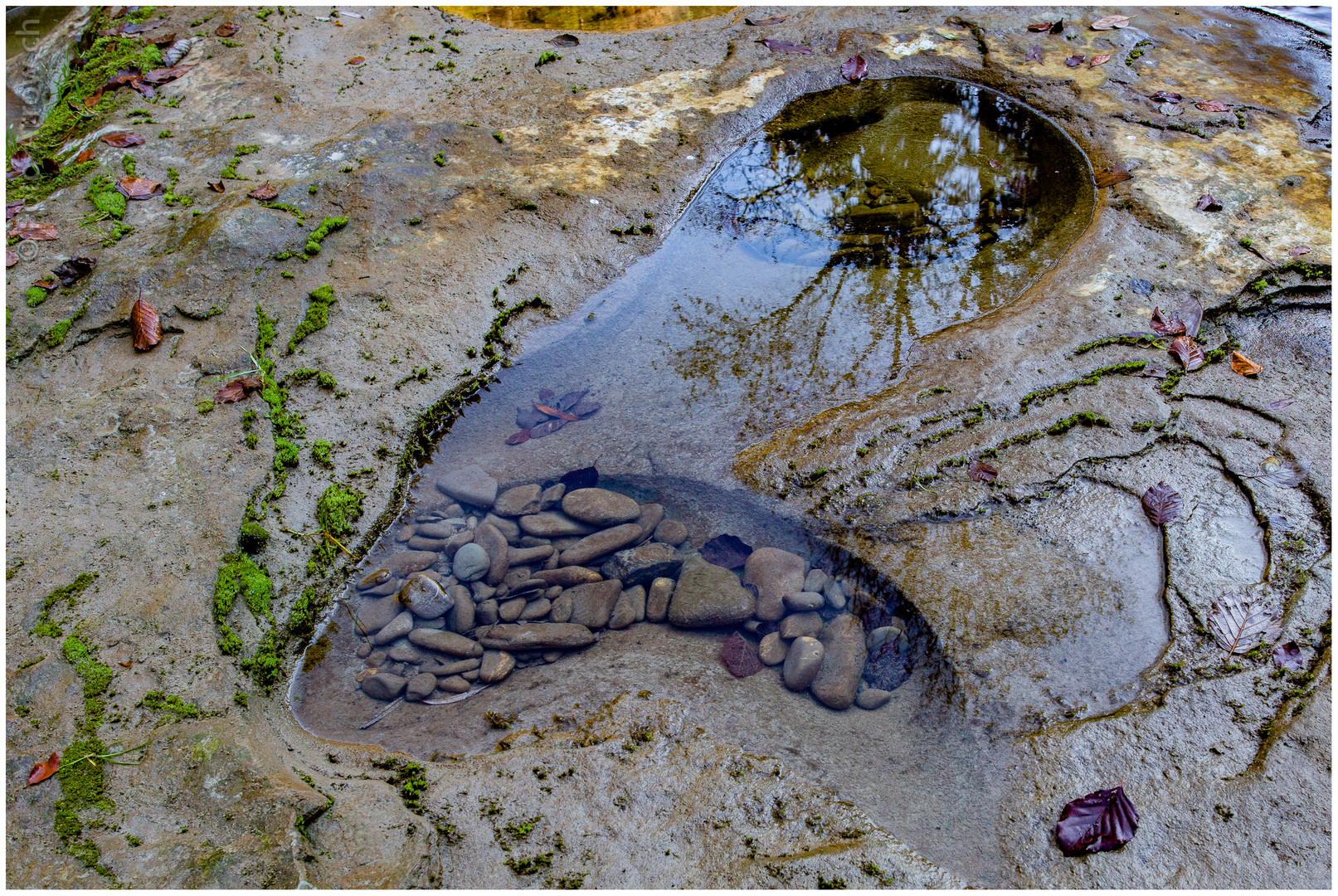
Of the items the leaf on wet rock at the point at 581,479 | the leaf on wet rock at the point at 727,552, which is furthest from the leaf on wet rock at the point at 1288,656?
the leaf on wet rock at the point at 581,479

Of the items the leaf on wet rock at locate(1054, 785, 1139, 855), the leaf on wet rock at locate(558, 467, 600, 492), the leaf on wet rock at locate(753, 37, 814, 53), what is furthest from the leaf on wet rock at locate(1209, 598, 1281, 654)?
the leaf on wet rock at locate(753, 37, 814, 53)

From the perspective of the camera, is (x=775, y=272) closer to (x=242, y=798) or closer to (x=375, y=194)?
(x=375, y=194)

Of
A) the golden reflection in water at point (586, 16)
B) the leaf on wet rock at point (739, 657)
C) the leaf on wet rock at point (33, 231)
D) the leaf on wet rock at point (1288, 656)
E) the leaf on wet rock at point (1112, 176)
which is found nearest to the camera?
the leaf on wet rock at point (1288, 656)

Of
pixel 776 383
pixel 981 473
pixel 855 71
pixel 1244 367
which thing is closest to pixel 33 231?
pixel 776 383

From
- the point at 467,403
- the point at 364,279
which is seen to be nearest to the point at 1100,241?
the point at 467,403

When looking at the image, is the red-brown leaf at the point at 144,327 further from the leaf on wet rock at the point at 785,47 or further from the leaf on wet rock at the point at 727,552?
the leaf on wet rock at the point at 785,47

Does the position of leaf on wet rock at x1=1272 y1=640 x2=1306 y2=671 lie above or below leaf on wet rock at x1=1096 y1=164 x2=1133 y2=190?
below

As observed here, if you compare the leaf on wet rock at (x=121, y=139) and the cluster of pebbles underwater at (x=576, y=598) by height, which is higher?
the leaf on wet rock at (x=121, y=139)

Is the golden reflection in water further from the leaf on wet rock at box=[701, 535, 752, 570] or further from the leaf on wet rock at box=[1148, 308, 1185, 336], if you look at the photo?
the leaf on wet rock at box=[701, 535, 752, 570]
